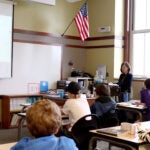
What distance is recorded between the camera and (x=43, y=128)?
1691mm

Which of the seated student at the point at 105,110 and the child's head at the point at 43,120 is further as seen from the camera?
the seated student at the point at 105,110

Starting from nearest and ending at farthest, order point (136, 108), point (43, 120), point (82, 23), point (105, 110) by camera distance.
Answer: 1. point (43, 120)
2. point (105, 110)
3. point (136, 108)
4. point (82, 23)

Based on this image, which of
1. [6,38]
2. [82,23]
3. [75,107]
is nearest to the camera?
[75,107]

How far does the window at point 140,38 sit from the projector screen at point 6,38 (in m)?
Answer: 3.07

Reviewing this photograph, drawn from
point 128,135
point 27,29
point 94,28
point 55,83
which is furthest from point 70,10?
point 128,135

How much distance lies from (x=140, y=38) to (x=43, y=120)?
6.31 metres

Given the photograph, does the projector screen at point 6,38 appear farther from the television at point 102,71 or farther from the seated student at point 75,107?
the seated student at point 75,107

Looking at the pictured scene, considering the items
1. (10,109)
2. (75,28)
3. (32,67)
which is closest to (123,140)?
(10,109)

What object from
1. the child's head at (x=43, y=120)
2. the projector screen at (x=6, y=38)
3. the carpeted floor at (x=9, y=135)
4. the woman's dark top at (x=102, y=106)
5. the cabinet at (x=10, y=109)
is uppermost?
the projector screen at (x=6, y=38)

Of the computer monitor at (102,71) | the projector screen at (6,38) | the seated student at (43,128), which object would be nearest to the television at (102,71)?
the computer monitor at (102,71)

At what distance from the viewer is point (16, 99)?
22.6 feet

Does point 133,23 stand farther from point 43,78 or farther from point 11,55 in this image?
point 11,55

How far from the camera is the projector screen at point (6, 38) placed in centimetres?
660

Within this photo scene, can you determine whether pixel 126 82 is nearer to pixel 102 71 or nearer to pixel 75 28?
pixel 102 71
